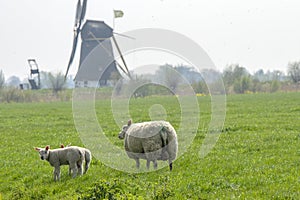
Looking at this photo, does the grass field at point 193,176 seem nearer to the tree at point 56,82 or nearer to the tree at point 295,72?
the tree at point 56,82

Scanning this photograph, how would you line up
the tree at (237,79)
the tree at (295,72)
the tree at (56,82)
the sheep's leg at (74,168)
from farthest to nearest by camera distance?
the tree at (295,72)
the tree at (56,82)
the tree at (237,79)
the sheep's leg at (74,168)

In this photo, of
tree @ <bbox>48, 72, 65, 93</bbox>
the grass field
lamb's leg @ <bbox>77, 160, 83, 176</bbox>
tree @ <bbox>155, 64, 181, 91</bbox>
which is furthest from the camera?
tree @ <bbox>48, 72, 65, 93</bbox>

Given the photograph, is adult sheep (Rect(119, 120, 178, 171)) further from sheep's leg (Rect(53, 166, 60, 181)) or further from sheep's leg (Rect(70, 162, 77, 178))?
sheep's leg (Rect(53, 166, 60, 181))

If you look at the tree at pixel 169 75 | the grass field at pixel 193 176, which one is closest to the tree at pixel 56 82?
the grass field at pixel 193 176

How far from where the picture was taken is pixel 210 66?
36.1 feet

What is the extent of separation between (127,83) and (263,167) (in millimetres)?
5183

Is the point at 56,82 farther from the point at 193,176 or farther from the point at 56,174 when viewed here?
the point at 193,176

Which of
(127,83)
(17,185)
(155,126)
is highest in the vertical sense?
(127,83)

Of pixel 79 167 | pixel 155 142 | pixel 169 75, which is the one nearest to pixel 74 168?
pixel 79 167

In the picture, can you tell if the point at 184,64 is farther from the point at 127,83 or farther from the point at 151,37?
the point at 127,83

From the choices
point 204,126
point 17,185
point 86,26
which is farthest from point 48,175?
point 86,26

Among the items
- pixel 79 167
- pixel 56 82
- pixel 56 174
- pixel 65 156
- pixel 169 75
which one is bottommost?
pixel 56 174

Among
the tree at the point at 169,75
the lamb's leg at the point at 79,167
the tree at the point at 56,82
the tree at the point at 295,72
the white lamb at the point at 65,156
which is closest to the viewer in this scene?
the white lamb at the point at 65,156

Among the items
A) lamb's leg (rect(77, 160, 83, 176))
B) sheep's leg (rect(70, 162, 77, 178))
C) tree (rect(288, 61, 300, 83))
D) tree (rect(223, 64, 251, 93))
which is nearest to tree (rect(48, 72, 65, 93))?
tree (rect(223, 64, 251, 93))
